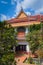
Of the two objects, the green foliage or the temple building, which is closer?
the green foliage

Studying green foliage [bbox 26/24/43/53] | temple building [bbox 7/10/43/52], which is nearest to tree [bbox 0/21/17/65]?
green foliage [bbox 26/24/43/53]

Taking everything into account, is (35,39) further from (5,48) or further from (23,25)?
(5,48)

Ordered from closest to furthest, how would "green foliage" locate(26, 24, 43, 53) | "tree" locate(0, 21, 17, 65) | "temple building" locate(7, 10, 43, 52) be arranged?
"tree" locate(0, 21, 17, 65), "green foliage" locate(26, 24, 43, 53), "temple building" locate(7, 10, 43, 52)

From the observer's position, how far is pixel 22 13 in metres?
25.3

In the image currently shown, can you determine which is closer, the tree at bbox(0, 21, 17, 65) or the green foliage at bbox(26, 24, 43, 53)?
the tree at bbox(0, 21, 17, 65)

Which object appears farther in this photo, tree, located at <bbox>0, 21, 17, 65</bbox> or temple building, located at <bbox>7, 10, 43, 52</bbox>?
temple building, located at <bbox>7, 10, 43, 52</bbox>

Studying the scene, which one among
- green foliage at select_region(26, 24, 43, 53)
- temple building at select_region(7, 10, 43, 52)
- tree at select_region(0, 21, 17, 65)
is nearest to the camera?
tree at select_region(0, 21, 17, 65)

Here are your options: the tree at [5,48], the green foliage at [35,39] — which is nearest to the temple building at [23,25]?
the green foliage at [35,39]

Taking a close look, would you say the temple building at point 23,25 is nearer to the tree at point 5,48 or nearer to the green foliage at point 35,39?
the green foliage at point 35,39

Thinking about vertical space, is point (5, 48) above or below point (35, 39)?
below

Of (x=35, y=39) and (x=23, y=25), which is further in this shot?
(x=23, y=25)

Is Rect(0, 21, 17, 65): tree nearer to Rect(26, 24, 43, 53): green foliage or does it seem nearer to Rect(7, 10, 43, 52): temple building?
Rect(26, 24, 43, 53): green foliage

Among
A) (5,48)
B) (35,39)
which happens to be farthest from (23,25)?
(5,48)

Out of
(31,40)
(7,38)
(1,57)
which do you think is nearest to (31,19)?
(31,40)
